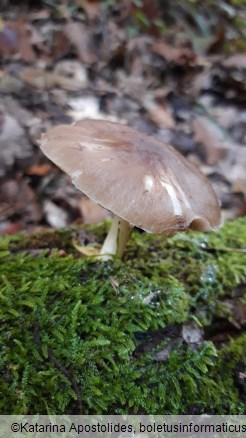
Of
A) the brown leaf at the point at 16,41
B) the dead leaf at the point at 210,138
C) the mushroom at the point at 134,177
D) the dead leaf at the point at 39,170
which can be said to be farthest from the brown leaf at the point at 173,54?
the mushroom at the point at 134,177

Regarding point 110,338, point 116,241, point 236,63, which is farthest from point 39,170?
point 236,63

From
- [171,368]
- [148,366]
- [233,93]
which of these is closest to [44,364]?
[148,366]

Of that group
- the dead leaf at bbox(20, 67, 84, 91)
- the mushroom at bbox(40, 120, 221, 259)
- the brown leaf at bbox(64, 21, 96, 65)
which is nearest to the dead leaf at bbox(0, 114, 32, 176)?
the dead leaf at bbox(20, 67, 84, 91)

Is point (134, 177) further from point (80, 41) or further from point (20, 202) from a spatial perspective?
point (80, 41)

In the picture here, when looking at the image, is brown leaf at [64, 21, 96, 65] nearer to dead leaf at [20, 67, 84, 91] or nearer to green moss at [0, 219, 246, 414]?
dead leaf at [20, 67, 84, 91]

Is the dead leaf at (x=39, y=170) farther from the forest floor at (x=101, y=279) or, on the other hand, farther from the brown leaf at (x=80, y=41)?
the brown leaf at (x=80, y=41)

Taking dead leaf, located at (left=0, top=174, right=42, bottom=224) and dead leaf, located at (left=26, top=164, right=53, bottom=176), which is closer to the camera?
dead leaf, located at (left=0, top=174, right=42, bottom=224)
